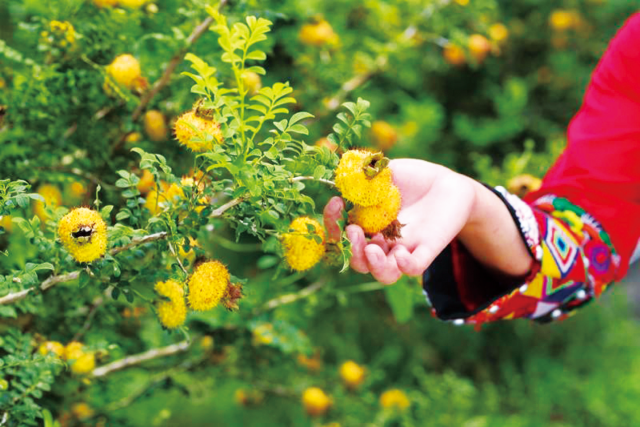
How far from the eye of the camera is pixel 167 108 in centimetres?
120

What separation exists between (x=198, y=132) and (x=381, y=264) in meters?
0.25

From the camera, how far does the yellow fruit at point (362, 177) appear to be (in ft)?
2.49

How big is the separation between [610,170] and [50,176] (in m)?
0.93

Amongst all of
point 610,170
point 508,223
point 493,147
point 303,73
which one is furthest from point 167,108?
point 493,147

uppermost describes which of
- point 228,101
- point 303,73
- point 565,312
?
point 228,101

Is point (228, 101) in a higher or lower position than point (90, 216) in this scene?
higher

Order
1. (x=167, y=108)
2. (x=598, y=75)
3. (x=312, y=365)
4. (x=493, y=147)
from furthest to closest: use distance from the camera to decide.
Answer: (x=493, y=147) < (x=312, y=365) < (x=598, y=75) < (x=167, y=108)

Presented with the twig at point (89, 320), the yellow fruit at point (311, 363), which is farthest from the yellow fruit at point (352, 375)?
the twig at point (89, 320)

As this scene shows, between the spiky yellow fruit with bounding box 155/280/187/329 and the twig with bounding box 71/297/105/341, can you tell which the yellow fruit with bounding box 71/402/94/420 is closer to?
the twig with bounding box 71/297/105/341

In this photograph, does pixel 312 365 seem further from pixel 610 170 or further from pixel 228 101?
pixel 228 101

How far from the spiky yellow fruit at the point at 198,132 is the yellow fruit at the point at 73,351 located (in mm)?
402

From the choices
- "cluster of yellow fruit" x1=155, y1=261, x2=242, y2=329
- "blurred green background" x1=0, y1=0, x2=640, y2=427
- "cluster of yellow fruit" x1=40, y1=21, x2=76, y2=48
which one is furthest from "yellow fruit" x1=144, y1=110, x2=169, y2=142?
"cluster of yellow fruit" x1=155, y1=261, x2=242, y2=329

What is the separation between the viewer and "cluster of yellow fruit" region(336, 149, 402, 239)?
0.76 m

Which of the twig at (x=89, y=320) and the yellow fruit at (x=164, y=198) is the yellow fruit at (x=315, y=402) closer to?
the twig at (x=89, y=320)
